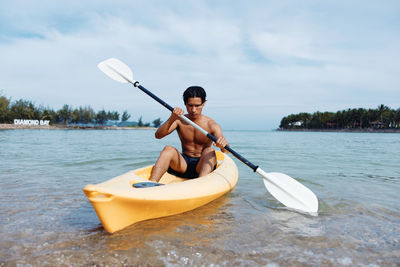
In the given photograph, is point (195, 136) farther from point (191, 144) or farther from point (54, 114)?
point (54, 114)

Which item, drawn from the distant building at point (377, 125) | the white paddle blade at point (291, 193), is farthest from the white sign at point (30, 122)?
the distant building at point (377, 125)

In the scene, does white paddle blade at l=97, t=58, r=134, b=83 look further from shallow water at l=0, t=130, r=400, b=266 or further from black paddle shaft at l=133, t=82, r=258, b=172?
shallow water at l=0, t=130, r=400, b=266

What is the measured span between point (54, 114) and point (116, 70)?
7823 cm

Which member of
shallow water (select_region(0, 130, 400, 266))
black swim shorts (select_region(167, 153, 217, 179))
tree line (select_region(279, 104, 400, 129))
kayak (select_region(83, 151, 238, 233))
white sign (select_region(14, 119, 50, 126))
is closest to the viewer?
shallow water (select_region(0, 130, 400, 266))

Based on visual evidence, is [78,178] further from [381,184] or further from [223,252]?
[381,184]

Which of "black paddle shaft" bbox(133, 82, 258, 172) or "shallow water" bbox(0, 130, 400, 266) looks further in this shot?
"black paddle shaft" bbox(133, 82, 258, 172)

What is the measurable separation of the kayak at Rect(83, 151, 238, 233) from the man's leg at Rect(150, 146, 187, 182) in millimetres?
212

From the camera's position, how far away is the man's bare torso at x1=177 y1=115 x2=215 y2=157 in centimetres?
372

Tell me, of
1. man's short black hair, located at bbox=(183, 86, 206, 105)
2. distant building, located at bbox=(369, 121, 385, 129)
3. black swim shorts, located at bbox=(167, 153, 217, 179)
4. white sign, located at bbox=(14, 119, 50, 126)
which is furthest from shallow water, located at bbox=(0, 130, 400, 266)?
distant building, located at bbox=(369, 121, 385, 129)

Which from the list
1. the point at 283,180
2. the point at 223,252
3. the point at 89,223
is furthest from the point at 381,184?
the point at 89,223

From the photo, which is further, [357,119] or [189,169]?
[357,119]

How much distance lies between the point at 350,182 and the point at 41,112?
75575mm

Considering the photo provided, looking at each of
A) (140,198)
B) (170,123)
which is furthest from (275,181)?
(140,198)

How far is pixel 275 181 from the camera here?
3539mm
